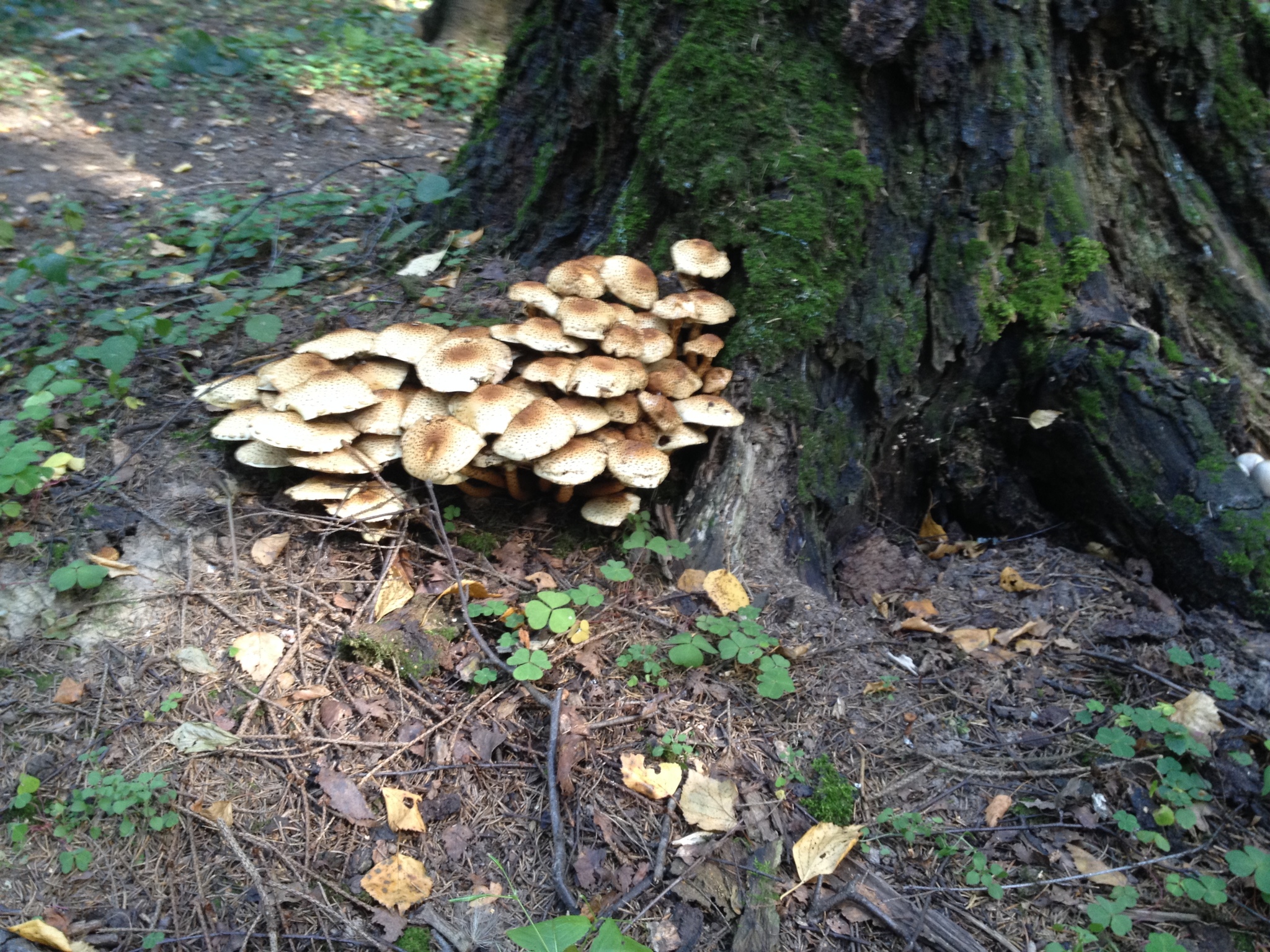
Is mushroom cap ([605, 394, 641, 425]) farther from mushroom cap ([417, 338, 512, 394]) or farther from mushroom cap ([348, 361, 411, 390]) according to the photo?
mushroom cap ([348, 361, 411, 390])

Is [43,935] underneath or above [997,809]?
underneath

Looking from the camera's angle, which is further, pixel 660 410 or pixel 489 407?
pixel 660 410

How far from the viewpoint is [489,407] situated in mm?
2988

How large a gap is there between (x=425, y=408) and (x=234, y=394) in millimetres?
833

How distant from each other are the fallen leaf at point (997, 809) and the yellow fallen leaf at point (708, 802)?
88cm

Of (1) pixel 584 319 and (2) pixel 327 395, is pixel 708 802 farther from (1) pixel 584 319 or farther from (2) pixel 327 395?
(2) pixel 327 395

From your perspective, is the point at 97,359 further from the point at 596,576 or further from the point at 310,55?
the point at 310,55

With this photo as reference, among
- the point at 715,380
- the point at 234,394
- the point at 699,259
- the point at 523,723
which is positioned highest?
the point at 699,259

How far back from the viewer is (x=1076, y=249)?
3.88m

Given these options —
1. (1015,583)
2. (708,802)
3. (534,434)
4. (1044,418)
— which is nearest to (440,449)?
(534,434)

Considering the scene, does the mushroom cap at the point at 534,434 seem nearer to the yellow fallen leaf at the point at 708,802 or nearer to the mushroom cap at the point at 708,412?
the mushroom cap at the point at 708,412

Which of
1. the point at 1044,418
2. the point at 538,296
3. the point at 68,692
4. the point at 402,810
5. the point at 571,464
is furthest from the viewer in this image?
the point at 1044,418

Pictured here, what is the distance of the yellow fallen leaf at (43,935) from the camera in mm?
2105

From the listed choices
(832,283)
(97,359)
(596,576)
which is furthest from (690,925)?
(97,359)
